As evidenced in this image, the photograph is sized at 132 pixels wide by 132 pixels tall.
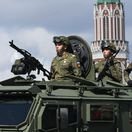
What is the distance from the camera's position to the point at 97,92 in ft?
41.5

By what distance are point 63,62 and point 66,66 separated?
0.38ft

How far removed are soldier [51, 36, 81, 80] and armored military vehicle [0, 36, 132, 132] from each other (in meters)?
0.85

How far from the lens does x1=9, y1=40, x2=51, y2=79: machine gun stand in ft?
47.4

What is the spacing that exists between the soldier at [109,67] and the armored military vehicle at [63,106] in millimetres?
1669

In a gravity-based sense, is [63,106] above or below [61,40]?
below

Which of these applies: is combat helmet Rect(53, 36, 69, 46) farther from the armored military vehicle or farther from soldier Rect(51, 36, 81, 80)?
the armored military vehicle

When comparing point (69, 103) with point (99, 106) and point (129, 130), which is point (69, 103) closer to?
point (99, 106)

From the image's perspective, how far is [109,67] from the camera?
595 inches

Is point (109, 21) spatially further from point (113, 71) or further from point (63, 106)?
point (63, 106)

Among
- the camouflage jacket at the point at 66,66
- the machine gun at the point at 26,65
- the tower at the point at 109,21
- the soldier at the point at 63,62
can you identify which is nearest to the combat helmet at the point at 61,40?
the soldier at the point at 63,62

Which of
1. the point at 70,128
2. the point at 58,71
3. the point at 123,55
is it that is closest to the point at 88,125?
the point at 70,128

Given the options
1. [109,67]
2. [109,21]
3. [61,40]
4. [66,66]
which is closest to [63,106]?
[66,66]

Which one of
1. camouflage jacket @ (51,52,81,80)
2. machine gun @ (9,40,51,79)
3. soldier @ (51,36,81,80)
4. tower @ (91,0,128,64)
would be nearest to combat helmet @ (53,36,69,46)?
soldier @ (51,36,81,80)

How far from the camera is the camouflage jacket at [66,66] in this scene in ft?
45.7
